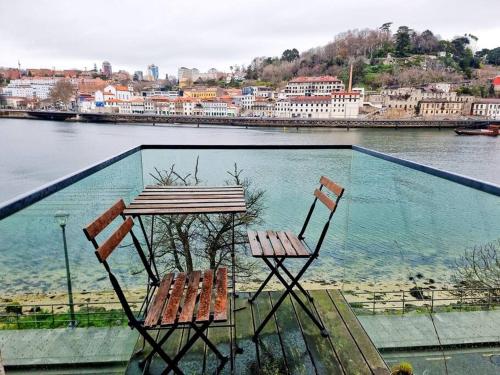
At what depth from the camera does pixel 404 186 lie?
8.01 ft

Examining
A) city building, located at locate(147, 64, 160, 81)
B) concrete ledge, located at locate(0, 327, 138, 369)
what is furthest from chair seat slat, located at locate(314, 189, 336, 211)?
city building, located at locate(147, 64, 160, 81)

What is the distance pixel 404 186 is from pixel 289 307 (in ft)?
3.86

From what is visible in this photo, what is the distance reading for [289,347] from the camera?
187 centimetres

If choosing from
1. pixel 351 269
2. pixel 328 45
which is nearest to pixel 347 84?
pixel 328 45

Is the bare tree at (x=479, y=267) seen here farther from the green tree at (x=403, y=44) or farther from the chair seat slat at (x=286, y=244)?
the green tree at (x=403, y=44)

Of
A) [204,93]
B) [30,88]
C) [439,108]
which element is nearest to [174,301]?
[439,108]

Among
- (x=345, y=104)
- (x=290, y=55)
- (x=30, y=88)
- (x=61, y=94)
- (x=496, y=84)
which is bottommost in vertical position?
(x=345, y=104)

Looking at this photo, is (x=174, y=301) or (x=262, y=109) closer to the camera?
(x=174, y=301)

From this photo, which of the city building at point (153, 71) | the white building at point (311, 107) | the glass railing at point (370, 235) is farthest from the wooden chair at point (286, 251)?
the city building at point (153, 71)

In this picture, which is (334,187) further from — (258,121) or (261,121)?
(258,121)

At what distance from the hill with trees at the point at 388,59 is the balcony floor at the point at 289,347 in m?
85.5

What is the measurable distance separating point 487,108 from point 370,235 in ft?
252

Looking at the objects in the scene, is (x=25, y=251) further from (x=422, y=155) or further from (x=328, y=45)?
(x=328, y=45)

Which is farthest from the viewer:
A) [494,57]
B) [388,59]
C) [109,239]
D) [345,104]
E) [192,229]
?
[494,57]
